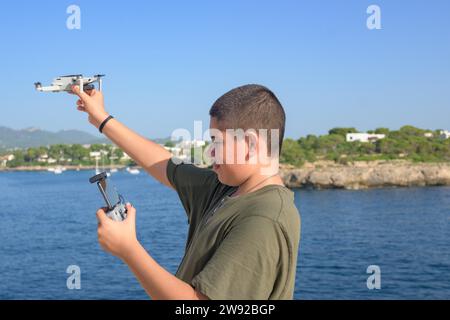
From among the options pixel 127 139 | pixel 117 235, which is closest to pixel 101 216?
pixel 117 235

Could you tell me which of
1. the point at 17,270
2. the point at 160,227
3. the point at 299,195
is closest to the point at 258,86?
the point at 17,270

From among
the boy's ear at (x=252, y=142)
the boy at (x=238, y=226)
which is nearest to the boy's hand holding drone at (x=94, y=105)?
the boy at (x=238, y=226)

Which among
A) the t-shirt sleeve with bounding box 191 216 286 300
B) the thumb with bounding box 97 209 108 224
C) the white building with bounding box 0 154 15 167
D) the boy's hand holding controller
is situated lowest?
the white building with bounding box 0 154 15 167

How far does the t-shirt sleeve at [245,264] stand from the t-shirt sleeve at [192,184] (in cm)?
62

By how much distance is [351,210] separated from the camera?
5228 centimetres

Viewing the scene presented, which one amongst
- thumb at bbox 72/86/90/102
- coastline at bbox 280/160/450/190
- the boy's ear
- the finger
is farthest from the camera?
coastline at bbox 280/160/450/190

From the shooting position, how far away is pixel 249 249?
141 cm

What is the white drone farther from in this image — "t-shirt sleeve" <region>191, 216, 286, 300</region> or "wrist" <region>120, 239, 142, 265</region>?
"t-shirt sleeve" <region>191, 216, 286, 300</region>

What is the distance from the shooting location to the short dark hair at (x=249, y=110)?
163cm

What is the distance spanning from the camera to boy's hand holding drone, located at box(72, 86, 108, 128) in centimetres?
231

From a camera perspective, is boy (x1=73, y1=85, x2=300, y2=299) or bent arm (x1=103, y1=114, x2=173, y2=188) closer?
boy (x1=73, y1=85, x2=300, y2=299)

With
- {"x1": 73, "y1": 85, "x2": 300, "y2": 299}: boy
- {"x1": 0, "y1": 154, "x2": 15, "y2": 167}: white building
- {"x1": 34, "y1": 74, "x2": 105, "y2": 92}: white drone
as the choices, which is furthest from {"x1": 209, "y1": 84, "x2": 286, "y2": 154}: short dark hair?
{"x1": 0, "y1": 154, "x2": 15, "y2": 167}: white building

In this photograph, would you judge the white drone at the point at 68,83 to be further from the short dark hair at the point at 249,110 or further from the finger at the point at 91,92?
the short dark hair at the point at 249,110

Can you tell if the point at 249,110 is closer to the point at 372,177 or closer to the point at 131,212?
the point at 131,212
